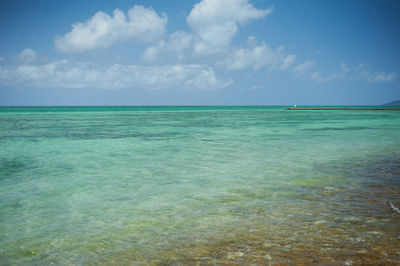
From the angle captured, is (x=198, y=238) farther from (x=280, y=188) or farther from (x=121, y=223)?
(x=280, y=188)

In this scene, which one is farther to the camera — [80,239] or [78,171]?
[78,171]

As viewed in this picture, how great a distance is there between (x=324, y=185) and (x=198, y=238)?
3.70m

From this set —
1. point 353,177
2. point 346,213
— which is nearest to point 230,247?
point 346,213

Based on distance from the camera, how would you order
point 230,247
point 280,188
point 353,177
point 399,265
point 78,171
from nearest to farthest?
1. point 399,265
2. point 230,247
3. point 280,188
4. point 353,177
5. point 78,171

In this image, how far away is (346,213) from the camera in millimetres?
4477

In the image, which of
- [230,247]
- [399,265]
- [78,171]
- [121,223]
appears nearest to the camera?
[399,265]

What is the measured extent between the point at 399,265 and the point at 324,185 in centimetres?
337

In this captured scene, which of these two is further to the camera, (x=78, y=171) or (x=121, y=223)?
(x=78, y=171)

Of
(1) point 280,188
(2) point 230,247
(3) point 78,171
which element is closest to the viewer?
(2) point 230,247

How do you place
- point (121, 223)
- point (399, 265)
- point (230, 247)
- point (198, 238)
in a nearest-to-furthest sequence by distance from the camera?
point (399, 265)
point (230, 247)
point (198, 238)
point (121, 223)

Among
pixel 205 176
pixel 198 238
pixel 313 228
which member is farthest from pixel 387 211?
pixel 205 176

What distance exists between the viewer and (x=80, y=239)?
3.80 meters

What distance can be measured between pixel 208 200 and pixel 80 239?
2361 mm

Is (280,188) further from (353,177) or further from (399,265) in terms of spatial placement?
(399,265)
